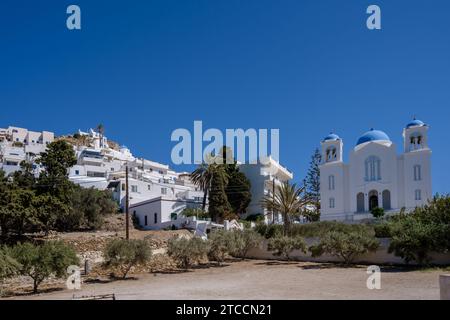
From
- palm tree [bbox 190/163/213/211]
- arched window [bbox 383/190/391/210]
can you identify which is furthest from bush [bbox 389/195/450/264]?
palm tree [bbox 190/163/213/211]

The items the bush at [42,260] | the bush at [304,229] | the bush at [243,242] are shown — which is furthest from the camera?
the bush at [304,229]

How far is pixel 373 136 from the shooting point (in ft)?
178

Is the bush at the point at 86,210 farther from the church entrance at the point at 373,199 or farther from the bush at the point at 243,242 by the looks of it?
the church entrance at the point at 373,199

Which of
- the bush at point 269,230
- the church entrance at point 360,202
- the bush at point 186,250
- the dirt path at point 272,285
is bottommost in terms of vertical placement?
the dirt path at point 272,285

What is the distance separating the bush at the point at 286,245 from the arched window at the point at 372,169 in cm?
2311

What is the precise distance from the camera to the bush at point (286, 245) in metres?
31.3

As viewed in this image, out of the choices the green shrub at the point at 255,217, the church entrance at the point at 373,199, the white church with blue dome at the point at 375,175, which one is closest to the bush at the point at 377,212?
the white church with blue dome at the point at 375,175

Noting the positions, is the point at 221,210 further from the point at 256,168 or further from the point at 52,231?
the point at 52,231

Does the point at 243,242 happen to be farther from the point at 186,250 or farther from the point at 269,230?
the point at 269,230

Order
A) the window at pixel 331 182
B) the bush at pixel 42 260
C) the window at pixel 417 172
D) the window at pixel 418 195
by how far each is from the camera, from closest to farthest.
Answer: the bush at pixel 42 260, the window at pixel 418 195, the window at pixel 417 172, the window at pixel 331 182

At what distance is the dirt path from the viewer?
16594 millimetres
